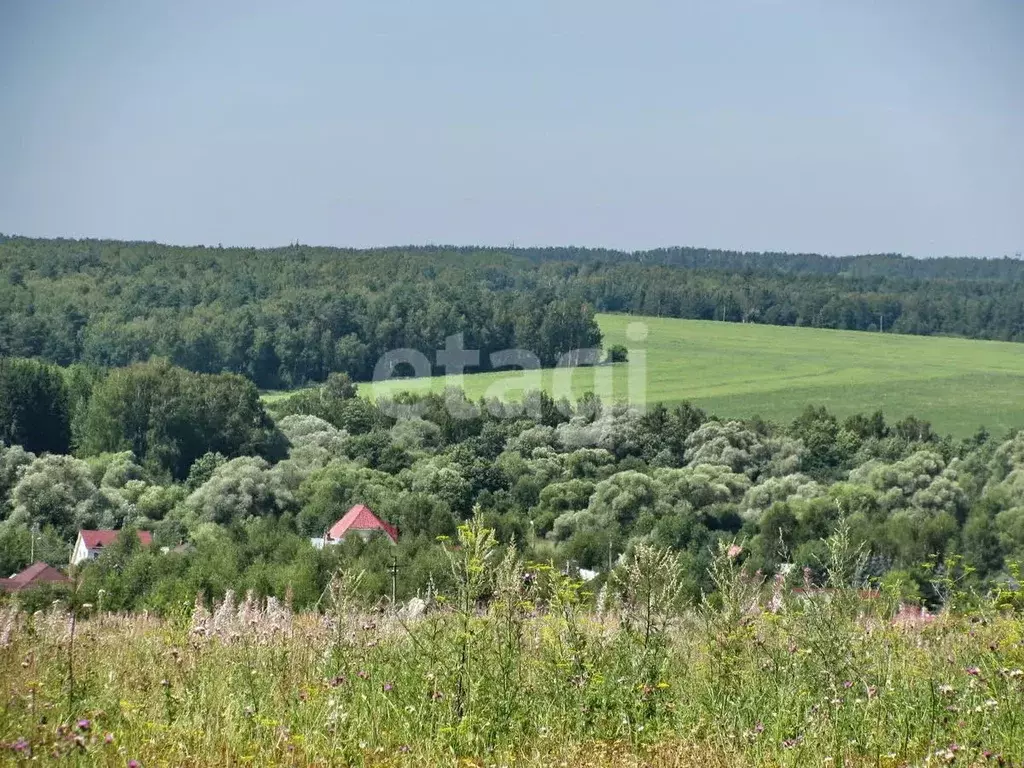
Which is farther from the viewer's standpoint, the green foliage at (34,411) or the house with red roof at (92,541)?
the green foliage at (34,411)

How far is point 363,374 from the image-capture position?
254 ft

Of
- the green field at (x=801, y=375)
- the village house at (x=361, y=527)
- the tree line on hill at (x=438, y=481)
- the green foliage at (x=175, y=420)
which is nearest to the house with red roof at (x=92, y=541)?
the tree line on hill at (x=438, y=481)

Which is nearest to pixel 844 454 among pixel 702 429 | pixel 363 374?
pixel 702 429

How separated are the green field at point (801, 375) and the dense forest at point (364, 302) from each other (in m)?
5.69

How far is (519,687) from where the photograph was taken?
5242 mm

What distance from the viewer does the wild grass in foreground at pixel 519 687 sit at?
466 centimetres

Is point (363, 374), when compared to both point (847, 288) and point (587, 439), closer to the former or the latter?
point (587, 439)

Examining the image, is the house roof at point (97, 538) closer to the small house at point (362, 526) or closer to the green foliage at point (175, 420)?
the small house at point (362, 526)

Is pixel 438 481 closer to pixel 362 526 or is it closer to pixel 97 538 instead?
pixel 362 526

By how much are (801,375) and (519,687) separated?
71.9 metres

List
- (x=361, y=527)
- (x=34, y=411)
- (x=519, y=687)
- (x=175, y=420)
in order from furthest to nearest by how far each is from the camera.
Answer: (x=34, y=411)
(x=175, y=420)
(x=361, y=527)
(x=519, y=687)

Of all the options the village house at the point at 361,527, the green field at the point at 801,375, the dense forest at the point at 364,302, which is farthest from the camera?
the dense forest at the point at 364,302

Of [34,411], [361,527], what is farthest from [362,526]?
[34,411]

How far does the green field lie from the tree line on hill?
5.21m
